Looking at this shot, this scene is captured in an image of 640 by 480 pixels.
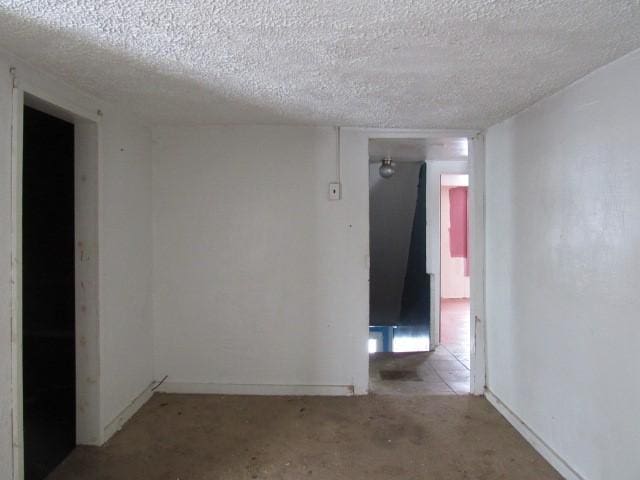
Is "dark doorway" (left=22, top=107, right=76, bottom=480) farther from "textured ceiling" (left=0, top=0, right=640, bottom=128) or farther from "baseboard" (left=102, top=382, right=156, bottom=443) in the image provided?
"textured ceiling" (left=0, top=0, right=640, bottom=128)

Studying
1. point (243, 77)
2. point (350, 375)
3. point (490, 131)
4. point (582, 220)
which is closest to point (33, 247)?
point (243, 77)

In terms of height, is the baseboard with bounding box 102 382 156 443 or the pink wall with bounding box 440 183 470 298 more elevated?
the pink wall with bounding box 440 183 470 298

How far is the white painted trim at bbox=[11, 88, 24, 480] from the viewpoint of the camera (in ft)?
5.93

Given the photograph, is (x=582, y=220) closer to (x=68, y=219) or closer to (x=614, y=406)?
(x=614, y=406)

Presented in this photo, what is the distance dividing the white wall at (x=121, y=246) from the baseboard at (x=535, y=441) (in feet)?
8.50

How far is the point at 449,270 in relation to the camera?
27.1ft

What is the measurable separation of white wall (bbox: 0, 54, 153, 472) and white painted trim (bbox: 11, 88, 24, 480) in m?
0.24

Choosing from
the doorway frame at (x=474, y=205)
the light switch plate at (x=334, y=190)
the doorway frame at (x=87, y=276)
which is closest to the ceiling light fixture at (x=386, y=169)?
the doorway frame at (x=474, y=205)

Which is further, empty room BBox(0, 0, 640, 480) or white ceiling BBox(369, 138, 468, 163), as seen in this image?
white ceiling BBox(369, 138, 468, 163)

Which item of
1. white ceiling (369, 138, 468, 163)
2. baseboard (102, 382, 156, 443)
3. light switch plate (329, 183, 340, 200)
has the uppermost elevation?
white ceiling (369, 138, 468, 163)

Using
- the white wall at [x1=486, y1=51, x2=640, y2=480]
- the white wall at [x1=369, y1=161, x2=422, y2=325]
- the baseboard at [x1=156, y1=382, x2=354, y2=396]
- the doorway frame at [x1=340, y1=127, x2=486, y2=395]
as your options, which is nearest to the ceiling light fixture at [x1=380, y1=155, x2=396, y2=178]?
the white wall at [x1=369, y1=161, x2=422, y2=325]

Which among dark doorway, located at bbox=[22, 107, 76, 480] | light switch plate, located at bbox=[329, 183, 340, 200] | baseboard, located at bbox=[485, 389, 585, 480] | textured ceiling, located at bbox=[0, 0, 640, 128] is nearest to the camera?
textured ceiling, located at bbox=[0, 0, 640, 128]

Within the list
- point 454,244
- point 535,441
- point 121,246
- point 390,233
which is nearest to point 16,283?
point 121,246

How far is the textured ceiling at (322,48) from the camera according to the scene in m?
1.43
